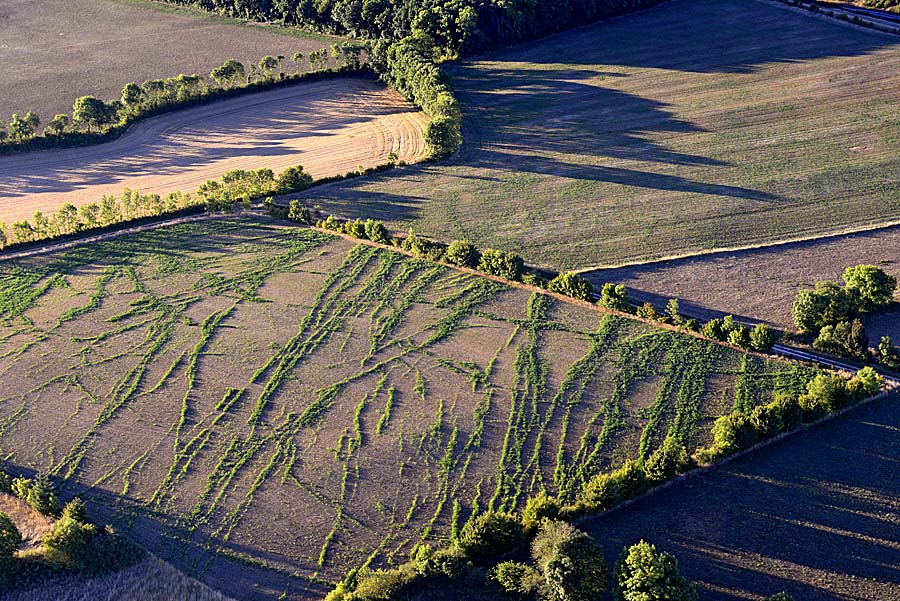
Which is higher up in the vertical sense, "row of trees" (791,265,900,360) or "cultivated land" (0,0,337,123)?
"cultivated land" (0,0,337,123)

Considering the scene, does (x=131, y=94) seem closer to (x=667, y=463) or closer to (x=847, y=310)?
(x=667, y=463)

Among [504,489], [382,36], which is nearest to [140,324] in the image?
[504,489]

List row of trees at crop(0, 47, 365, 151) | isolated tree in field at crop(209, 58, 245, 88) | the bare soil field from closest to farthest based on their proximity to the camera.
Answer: the bare soil field → row of trees at crop(0, 47, 365, 151) → isolated tree in field at crop(209, 58, 245, 88)

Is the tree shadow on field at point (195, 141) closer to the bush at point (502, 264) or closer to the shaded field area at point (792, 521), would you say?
the bush at point (502, 264)

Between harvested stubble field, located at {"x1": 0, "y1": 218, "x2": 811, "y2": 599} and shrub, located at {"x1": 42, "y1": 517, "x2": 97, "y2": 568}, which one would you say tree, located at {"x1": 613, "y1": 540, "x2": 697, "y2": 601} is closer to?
harvested stubble field, located at {"x1": 0, "y1": 218, "x2": 811, "y2": 599}

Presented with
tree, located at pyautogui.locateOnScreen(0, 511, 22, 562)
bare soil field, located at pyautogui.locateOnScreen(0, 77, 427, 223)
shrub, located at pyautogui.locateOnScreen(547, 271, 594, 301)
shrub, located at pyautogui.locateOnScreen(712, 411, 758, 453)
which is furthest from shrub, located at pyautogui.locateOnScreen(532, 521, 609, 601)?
bare soil field, located at pyautogui.locateOnScreen(0, 77, 427, 223)

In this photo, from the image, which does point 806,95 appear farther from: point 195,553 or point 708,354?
point 195,553

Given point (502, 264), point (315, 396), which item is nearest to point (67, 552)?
point (315, 396)
